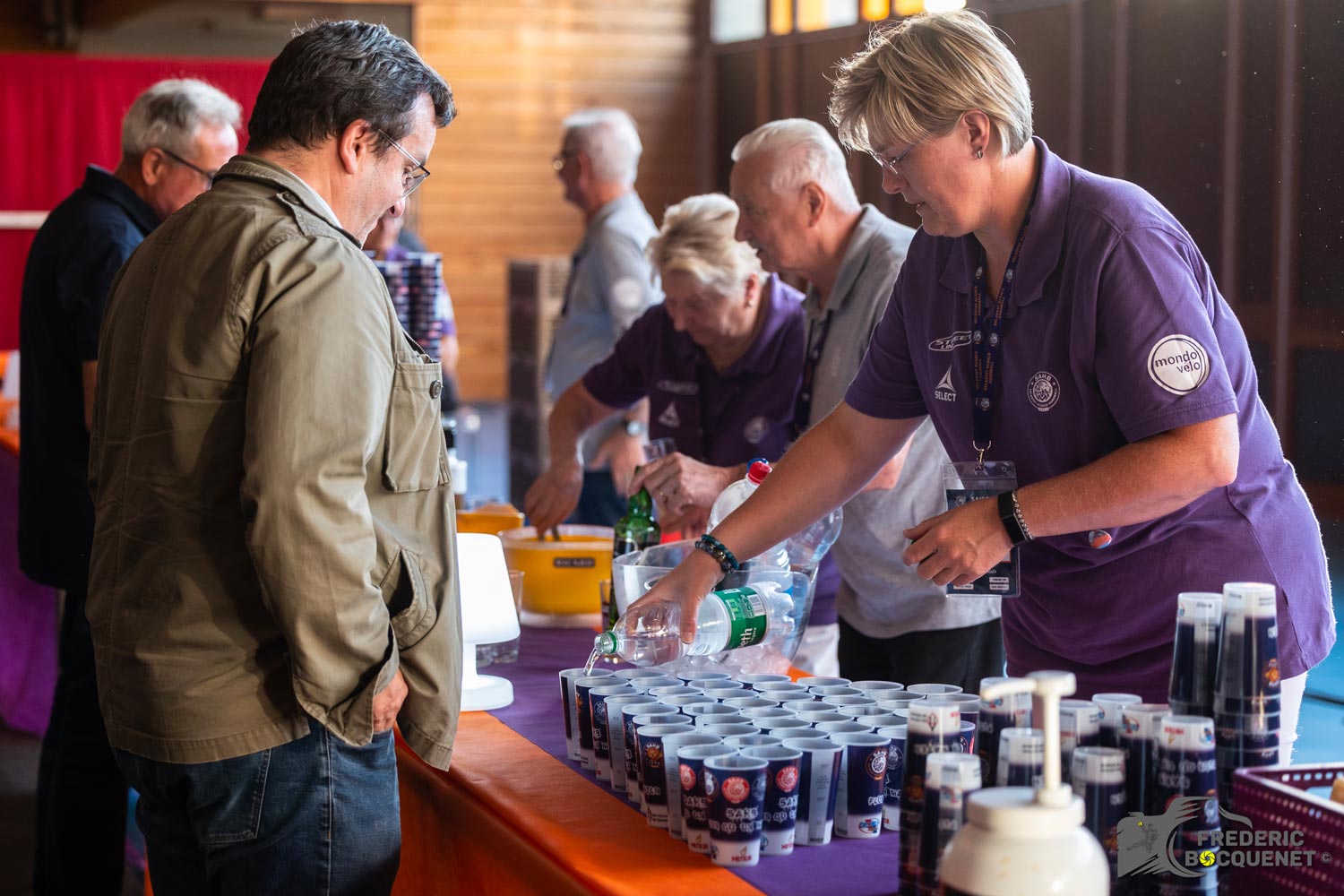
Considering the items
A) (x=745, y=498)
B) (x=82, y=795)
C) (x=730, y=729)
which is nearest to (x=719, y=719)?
(x=730, y=729)

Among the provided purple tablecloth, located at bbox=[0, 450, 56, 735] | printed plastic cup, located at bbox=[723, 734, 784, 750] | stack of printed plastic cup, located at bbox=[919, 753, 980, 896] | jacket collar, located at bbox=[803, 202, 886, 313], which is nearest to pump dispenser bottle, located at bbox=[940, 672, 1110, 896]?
stack of printed plastic cup, located at bbox=[919, 753, 980, 896]

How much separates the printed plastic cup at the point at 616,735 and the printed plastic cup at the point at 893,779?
31 cm

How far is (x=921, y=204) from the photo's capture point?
1.76 meters

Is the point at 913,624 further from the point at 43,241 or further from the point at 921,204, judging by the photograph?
the point at 43,241

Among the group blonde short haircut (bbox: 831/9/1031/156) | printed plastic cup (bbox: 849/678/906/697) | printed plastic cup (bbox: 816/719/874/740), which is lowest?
printed plastic cup (bbox: 849/678/906/697)

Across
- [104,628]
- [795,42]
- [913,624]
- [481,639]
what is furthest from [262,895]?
[795,42]

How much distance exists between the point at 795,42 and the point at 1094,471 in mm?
6938

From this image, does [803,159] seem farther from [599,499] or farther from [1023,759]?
[599,499]

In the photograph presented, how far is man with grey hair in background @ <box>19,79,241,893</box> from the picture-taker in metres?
2.88

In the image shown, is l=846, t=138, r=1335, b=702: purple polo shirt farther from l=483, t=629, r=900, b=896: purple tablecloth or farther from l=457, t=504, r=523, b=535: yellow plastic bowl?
l=457, t=504, r=523, b=535: yellow plastic bowl

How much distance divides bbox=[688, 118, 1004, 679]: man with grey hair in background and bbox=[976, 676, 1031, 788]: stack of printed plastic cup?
1311 millimetres

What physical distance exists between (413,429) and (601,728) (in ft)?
1.51

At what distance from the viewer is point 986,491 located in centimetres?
172

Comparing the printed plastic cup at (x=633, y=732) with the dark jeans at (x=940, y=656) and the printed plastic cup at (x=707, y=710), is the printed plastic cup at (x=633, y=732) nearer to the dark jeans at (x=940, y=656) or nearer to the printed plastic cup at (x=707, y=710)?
the printed plastic cup at (x=707, y=710)
